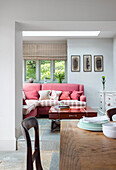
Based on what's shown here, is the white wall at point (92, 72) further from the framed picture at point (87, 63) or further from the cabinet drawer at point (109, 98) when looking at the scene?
the cabinet drawer at point (109, 98)

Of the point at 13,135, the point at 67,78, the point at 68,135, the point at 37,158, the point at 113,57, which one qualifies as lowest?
the point at 13,135

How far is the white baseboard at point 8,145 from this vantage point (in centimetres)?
283

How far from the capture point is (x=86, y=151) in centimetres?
88

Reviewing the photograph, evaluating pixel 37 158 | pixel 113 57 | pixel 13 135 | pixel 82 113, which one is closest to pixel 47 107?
pixel 82 113

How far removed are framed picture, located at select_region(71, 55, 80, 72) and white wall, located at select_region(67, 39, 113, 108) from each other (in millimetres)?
112

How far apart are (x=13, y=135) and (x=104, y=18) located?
7.85 feet

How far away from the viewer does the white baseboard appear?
283cm

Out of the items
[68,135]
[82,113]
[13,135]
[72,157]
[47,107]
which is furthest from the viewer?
[47,107]

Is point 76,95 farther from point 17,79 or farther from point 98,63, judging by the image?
point 17,79

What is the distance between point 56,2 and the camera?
9.58 ft

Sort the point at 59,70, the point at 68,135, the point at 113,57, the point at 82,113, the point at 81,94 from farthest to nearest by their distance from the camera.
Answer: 1. the point at 59,70
2. the point at 113,57
3. the point at 81,94
4. the point at 82,113
5. the point at 68,135

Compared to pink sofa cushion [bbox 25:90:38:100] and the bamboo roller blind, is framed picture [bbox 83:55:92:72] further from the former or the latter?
pink sofa cushion [bbox 25:90:38:100]

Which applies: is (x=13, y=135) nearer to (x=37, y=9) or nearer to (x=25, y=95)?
(x=37, y=9)

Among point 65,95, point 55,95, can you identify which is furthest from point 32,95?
point 65,95
